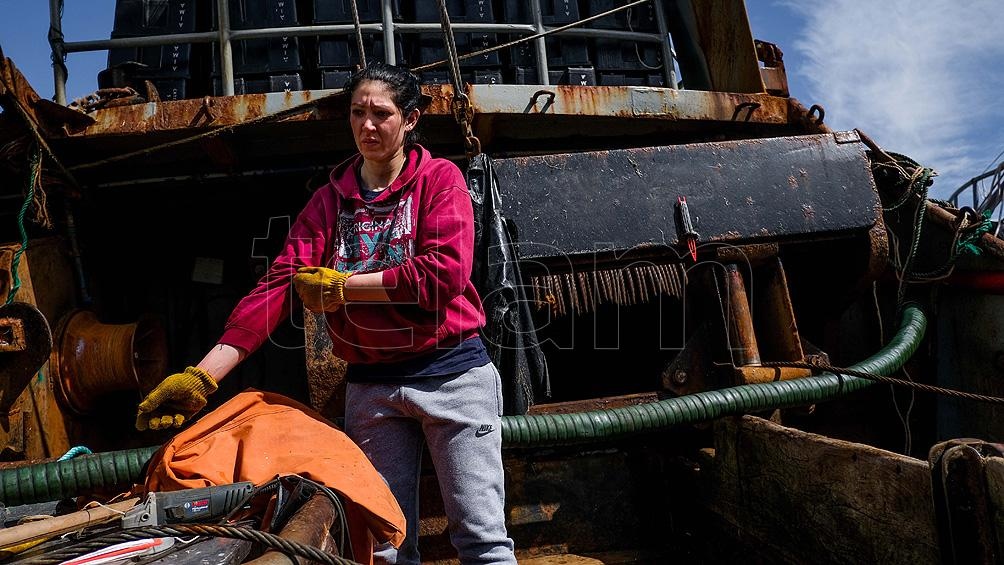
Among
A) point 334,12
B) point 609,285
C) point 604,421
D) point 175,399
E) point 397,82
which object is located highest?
point 334,12

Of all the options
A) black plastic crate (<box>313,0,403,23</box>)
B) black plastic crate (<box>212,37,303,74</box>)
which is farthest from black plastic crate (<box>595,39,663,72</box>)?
black plastic crate (<box>212,37,303,74</box>)

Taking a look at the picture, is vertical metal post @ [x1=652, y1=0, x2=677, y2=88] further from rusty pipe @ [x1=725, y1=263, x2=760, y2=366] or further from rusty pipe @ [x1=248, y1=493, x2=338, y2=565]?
rusty pipe @ [x1=248, y1=493, x2=338, y2=565]

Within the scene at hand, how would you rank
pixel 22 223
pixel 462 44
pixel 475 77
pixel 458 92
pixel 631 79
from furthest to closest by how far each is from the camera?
pixel 631 79
pixel 462 44
pixel 475 77
pixel 22 223
pixel 458 92

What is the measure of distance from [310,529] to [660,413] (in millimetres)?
1386

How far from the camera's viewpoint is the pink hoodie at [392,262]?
5.23 ft

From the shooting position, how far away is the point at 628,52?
14.9 ft

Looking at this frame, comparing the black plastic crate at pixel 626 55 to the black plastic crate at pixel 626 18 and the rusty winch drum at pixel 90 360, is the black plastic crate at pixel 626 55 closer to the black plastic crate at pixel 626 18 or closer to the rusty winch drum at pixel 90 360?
the black plastic crate at pixel 626 18

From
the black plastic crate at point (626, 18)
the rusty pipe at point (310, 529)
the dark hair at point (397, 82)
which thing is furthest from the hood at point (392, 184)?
the black plastic crate at point (626, 18)

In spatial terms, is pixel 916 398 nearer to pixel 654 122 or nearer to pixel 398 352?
pixel 654 122

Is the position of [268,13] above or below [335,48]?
above

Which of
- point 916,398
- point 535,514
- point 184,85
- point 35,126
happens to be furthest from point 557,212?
point 184,85

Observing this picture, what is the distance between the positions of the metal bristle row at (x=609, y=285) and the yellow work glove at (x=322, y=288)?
1223 mm

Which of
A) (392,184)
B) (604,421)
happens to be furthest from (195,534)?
(604,421)

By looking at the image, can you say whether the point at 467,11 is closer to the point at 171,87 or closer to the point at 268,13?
the point at 268,13
